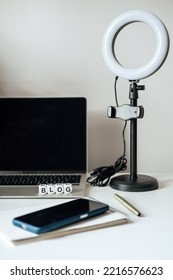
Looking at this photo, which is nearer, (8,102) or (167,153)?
(8,102)

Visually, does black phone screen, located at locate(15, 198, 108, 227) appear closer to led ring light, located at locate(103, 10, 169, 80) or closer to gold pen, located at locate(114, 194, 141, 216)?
gold pen, located at locate(114, 194, 141, 216)

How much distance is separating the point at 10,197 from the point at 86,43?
0.61 m

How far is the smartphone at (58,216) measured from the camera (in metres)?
0.82

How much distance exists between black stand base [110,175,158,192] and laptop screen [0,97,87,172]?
5.9 inches

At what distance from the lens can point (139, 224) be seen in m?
0.90

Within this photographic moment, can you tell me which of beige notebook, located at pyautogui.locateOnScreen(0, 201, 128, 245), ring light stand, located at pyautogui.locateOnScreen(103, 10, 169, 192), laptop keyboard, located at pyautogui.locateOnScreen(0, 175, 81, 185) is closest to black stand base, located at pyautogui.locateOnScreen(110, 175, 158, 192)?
ring light stand, located at pyautogui.locateOnScreen(103, 10, 169, 192)

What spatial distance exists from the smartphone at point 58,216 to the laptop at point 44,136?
33cm

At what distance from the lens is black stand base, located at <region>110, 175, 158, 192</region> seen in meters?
1.15

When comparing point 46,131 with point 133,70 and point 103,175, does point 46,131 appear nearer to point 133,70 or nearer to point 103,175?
point 103,175

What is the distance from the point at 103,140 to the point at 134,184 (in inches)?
12.5

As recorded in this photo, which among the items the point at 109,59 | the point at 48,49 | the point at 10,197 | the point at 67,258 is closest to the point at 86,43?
the point at 48,49

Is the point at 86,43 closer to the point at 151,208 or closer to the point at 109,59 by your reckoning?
the point at 109,59

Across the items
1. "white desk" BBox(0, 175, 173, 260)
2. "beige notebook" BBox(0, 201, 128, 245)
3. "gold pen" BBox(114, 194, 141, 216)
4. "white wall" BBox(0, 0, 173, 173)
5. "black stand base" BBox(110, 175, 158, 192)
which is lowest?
"white desk" BBox(0, 175, 173, 260)

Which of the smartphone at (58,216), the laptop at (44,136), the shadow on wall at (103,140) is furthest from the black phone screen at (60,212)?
the shadow on wall at (103,140)
